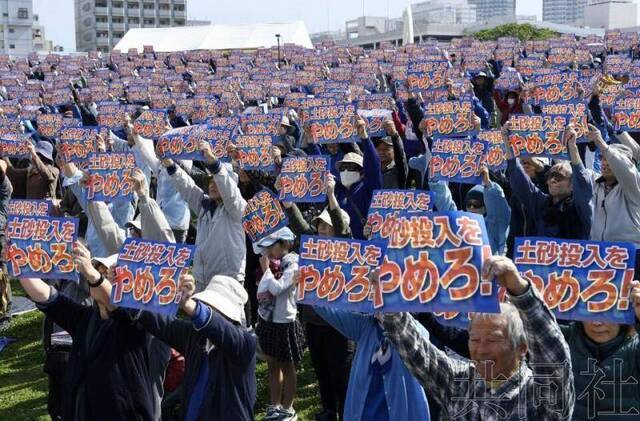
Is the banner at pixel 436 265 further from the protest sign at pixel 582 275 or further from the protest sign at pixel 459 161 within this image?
the protest sign at pixel 459 161

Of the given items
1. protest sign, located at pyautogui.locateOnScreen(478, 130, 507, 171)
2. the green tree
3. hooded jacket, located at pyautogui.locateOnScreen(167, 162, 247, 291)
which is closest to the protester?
hooded jacket, located at pyautogui.locateOnScreen(167, 162, 247, 291)

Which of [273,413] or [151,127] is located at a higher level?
[151,127]

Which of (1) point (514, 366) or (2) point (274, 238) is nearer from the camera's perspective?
(1) point (514, 366)

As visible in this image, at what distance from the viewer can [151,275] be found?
4.44 m

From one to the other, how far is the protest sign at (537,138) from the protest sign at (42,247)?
3.45 m

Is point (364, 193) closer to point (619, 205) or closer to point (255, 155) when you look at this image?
point (255, 155)

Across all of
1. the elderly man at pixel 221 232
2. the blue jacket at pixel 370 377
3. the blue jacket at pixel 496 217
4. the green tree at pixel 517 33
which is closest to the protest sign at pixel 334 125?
the elderly man at pixel 221 232

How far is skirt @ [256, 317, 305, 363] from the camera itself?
20.4 feet

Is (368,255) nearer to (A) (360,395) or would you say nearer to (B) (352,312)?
(B) (352,312)

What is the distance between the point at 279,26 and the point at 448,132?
3616 cm

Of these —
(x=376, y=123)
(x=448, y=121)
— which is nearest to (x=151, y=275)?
(x=448, y=121)

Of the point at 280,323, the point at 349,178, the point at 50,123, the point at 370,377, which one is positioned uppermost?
the point at 50,123

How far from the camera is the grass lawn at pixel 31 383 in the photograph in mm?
7020

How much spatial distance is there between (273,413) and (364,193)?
6.32 ft
